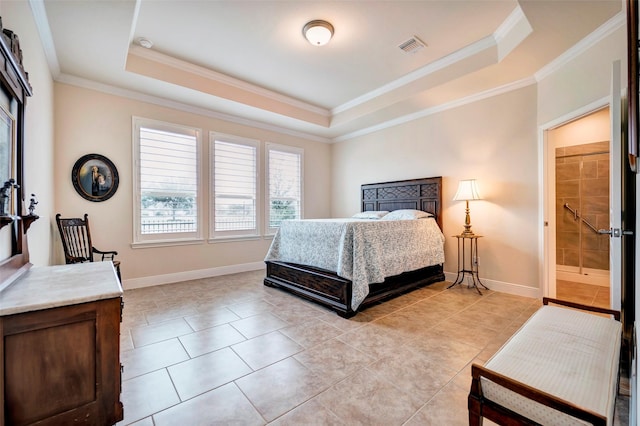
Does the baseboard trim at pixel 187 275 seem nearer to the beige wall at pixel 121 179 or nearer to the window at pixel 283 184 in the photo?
the beige wall at pixel 121 179

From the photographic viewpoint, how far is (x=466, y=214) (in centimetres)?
406

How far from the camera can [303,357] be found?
2145 millimetres

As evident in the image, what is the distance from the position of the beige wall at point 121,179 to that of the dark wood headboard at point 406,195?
273 cm

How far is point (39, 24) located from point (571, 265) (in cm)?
744

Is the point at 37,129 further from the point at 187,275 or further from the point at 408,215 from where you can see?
the point at 408,215

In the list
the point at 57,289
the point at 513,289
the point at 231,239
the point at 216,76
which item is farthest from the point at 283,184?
the point at 57,289

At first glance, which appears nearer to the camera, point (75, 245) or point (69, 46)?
point (69, 46)

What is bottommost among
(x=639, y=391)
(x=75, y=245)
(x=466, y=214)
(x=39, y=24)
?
(x=639, y=391)

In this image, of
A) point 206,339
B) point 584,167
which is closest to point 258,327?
point 206,339

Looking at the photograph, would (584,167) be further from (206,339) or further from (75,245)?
(75,245)

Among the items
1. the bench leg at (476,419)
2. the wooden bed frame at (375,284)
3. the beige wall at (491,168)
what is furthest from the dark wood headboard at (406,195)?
the bench leg at (476,419)

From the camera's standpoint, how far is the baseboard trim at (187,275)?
158 inches

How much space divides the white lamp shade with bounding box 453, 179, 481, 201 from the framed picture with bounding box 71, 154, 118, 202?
4853 millimetres

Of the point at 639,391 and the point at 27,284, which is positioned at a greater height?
the point at 27,284
